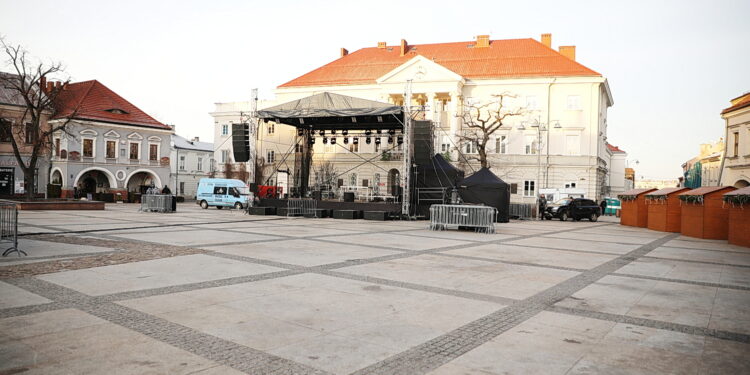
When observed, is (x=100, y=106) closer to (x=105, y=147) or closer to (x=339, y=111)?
(x=105, y=147)

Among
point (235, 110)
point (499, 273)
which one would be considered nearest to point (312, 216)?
point (499, 273)

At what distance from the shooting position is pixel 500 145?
49.2 meters

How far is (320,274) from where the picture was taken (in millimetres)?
8594

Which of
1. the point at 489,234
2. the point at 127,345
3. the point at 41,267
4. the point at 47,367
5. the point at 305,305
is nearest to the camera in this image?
the point at 47,367

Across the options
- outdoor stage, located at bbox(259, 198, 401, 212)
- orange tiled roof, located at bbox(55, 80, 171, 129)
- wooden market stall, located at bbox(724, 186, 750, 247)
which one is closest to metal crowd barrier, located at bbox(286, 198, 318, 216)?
outdoor stage, located at bbox(259, 198, 401, 212)

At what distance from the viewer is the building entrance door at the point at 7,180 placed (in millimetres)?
41919

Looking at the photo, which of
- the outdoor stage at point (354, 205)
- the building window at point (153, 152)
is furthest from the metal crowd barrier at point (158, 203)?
the building window at point (153, 152)

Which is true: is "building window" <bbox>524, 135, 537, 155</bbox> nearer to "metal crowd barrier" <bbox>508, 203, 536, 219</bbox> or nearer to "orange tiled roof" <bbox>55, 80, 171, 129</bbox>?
"metal crowd barrier" <bbox>508, 203, 536, 219</bbox>

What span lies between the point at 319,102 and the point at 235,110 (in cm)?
3438

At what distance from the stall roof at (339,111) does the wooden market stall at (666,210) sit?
44.0 ft

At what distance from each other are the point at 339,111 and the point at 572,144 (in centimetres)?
2950

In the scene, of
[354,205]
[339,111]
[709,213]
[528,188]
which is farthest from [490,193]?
[528,188]

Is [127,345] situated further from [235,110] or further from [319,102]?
[235,110]

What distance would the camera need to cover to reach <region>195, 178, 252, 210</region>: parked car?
35656 millimetres
